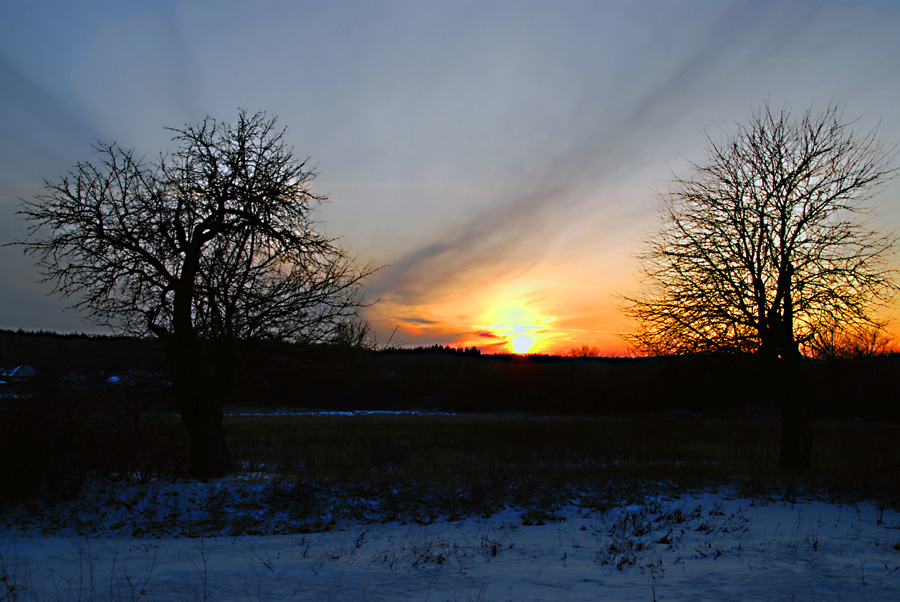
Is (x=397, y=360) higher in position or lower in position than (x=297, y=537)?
higher

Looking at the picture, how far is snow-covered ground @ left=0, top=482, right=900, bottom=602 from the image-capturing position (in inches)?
254

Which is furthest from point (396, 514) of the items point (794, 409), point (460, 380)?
point (460, 380)

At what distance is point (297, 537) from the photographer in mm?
9945

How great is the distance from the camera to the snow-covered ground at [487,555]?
6.45 metres

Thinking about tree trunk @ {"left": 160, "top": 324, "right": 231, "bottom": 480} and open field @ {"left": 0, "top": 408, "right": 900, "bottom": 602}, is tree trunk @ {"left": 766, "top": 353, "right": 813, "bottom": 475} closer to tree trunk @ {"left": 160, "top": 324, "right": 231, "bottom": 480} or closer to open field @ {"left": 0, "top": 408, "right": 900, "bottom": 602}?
open field @ {"left": 0, "top": 408, "right": 900, "bottom": 602}

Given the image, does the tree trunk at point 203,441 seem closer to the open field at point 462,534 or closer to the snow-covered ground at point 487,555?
the open field at point 462,534

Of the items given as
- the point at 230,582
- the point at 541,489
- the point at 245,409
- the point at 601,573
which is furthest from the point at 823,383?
the point at 245,409

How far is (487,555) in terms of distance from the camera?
28.5ft

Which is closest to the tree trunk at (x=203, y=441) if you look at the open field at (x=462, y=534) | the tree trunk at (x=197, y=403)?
the tree trunk at (x=197, y=403)

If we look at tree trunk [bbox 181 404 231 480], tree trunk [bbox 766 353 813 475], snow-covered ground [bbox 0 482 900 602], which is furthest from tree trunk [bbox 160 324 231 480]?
tree trunk [bbox 766 353 813 475]

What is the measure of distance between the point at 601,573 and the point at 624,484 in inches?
265

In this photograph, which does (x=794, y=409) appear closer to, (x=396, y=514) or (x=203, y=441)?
(x=396, y=514)

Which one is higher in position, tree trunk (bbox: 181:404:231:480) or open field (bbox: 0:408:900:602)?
tree trunk (bbox: 181:404:231:480)

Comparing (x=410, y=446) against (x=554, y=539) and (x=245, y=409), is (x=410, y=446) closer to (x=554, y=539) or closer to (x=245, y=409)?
(x=554, y=539)
